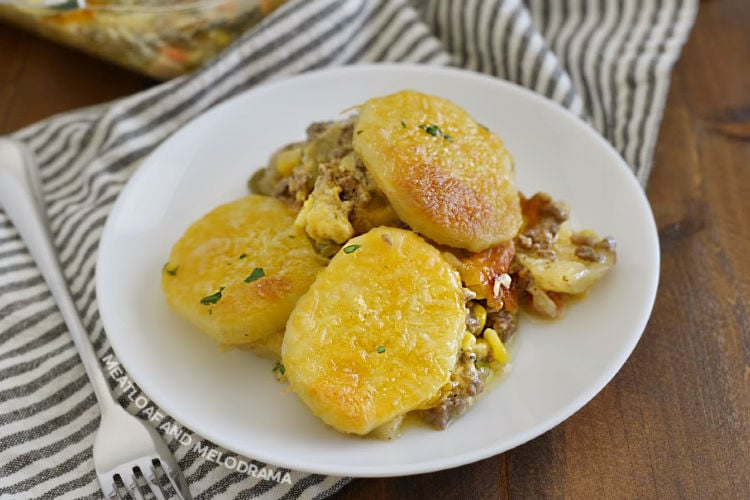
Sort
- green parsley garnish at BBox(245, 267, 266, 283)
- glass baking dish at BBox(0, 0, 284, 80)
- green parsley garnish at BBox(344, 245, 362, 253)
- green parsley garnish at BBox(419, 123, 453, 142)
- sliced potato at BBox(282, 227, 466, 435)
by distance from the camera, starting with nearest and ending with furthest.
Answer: sliced potato at BBox(282, 227, 466, 435) < green parsley garnish at BBox(344, 245, 362, 253) < green parsley garnish at BBox(245, 267, 266, 283) < green parsley garnish at BBox(419, 123, 453, 142) < glass baking dish at BBox(0, 0, 284, 80)

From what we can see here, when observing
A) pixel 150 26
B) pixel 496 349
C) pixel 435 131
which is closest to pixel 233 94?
pixel 150 26

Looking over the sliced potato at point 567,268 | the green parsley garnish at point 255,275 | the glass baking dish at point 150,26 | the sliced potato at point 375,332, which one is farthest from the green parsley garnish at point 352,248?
the glass baking dish at point 150,26

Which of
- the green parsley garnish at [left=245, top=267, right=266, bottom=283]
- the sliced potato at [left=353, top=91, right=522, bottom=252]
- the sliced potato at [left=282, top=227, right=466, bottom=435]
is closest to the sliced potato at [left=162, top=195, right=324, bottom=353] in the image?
the green parsley garnish at [left=245, top=267, right=266, bottom=283]

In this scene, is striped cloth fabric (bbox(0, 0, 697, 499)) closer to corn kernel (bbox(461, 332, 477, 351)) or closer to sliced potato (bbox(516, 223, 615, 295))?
corn kernel (bbox(461, 332, 477, 351))

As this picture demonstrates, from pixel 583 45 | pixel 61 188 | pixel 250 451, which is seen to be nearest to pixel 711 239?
pixel 583 45

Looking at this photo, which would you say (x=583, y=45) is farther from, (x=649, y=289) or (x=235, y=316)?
(x=235, y=316)

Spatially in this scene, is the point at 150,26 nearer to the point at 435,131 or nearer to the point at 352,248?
→ the point at 435,131
